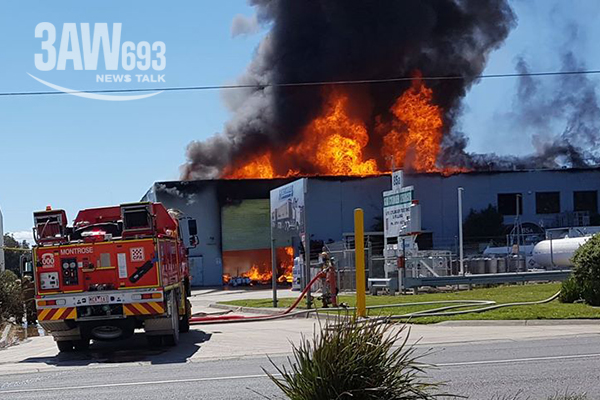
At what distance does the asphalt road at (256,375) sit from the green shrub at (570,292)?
5949mm

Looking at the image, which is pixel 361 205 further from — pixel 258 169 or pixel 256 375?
pixel 256 375

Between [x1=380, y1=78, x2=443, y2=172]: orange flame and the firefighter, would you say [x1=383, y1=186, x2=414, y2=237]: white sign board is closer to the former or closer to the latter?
the firefighter

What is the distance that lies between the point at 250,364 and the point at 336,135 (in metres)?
53.6

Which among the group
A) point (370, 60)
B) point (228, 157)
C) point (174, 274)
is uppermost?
point (370, 60)

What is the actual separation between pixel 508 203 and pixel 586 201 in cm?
617

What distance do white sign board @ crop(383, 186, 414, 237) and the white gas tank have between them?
875 cm

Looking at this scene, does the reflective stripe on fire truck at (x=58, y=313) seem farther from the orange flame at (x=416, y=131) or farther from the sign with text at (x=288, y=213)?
the orange flame at (x=416, y=131)

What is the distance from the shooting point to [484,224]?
59781 millimetres

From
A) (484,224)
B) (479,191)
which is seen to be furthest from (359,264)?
(479,191)

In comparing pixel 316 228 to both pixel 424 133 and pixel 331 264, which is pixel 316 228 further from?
pixel 331 264

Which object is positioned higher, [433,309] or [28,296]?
[28,296]

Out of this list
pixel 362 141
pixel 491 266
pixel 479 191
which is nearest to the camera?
pixel 491 266

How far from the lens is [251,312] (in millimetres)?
26094

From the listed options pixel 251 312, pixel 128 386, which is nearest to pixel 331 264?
pixel 251 312
